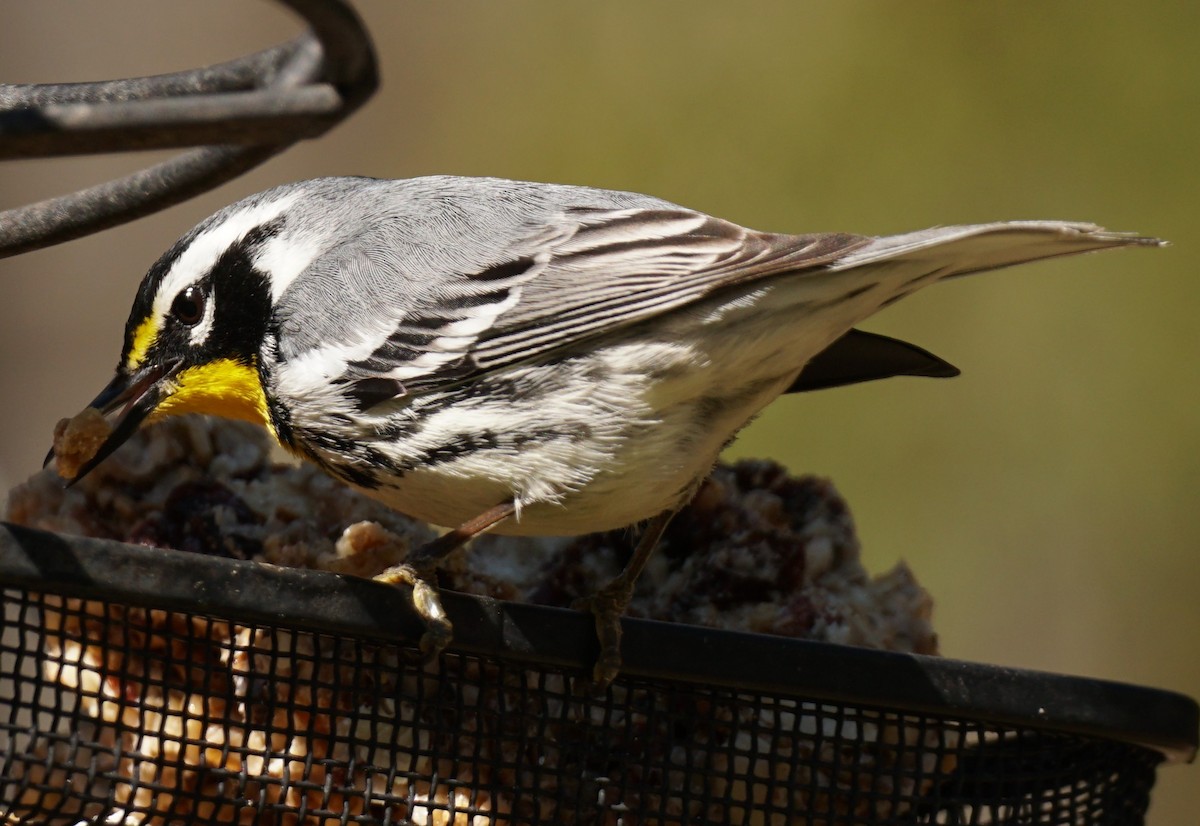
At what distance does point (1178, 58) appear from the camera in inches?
223

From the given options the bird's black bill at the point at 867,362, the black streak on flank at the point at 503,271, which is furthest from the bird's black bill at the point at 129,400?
the bird's black bill at the point at 867,362

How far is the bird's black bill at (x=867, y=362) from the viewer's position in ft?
9.93

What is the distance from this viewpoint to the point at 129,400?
2.91 metres

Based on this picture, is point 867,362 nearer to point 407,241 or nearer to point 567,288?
point 567,288

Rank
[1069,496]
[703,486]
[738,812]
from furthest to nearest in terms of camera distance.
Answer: [1069,496] < [703,486] < [738,812]

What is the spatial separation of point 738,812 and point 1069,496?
10.4ft

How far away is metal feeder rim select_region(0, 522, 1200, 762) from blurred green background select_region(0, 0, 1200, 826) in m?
3.06

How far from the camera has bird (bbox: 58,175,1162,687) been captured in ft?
8.57

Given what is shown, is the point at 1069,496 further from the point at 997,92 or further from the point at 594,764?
the point at 594,764

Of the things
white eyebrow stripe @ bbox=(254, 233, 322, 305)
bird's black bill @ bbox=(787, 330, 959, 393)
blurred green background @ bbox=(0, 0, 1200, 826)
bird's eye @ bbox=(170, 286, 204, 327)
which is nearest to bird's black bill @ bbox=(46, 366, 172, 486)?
bird's eye @ bbox=(170, 286, 204, 327)

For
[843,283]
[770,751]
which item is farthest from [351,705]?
[843,283]

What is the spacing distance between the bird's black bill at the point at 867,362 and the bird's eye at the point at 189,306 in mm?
1287

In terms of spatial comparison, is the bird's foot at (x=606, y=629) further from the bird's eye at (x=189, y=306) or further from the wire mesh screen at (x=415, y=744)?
the bird's eye at (x=189, y=306)

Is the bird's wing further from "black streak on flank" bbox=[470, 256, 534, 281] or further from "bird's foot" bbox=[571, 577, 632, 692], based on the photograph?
"bird's foot" bbox=[571, 577, 632, 692]
